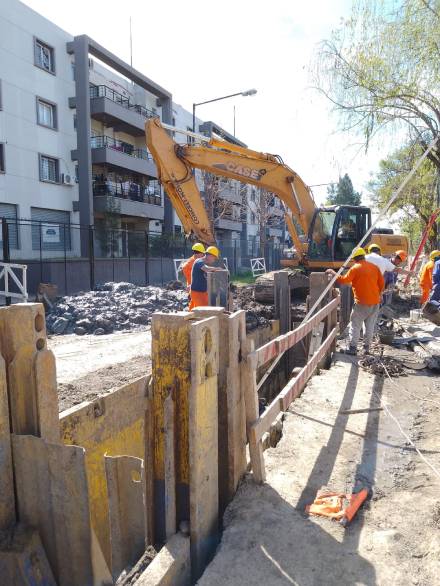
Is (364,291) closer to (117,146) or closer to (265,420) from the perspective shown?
(265,420)

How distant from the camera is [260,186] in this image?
12.2 metres

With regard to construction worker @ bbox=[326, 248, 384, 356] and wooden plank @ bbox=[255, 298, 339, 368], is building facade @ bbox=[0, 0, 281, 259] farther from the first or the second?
wooden plank @ bbox=[255, 298, 339, 368]

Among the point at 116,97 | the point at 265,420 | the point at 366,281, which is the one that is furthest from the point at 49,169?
the point at 265,420

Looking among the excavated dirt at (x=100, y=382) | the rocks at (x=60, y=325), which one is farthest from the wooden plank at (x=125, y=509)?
the rocks at (x=60, y=325)

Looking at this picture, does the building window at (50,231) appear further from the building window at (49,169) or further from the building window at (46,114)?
the building window at (46,114)

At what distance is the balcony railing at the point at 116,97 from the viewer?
26.8 m

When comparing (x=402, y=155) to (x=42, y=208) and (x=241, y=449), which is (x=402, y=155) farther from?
(x=42, y=208)

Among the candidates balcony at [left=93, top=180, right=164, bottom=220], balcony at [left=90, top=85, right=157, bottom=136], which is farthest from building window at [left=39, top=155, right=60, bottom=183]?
balcony at [left=90, top=85, right=157, bottom=136]

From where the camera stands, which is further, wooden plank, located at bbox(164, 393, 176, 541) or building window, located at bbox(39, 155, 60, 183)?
building window, located at bbox(39, 155, 60, 183)

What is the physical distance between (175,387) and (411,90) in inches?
457

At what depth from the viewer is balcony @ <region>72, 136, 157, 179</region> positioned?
26391mm

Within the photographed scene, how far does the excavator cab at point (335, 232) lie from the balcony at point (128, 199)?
1663 cm

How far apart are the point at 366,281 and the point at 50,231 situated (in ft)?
60.7

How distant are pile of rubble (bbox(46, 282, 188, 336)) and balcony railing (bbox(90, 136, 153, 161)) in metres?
15.2
